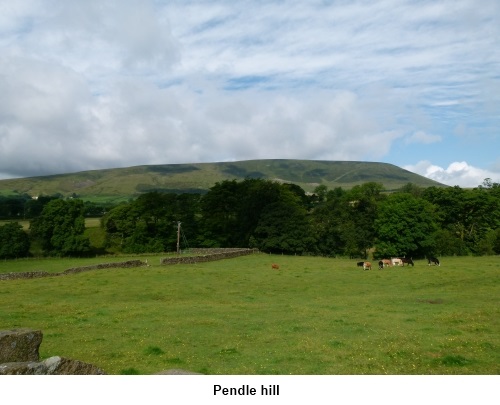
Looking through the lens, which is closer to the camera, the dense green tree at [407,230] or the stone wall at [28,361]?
the stone wall at [28,361]

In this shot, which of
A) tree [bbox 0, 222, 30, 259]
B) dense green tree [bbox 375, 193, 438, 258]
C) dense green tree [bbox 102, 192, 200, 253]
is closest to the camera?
dense green tree [bbox 375, 193, 438, 258]

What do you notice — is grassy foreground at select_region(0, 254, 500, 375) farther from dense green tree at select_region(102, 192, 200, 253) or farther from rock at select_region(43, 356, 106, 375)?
dense green tree at select_region(102, 192, 200, 253)

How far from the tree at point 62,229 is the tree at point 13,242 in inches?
90.7

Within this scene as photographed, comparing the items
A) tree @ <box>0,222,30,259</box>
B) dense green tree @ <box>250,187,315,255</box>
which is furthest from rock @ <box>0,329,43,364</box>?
tree @ <box>0,222,30,259</box>

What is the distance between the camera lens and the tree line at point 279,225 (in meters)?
73.2

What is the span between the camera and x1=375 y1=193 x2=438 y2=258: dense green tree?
70000 mm

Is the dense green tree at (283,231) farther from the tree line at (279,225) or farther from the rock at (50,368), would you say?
the rock at (50,368)

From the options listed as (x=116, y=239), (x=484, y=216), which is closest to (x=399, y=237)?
(x=484, y=216)

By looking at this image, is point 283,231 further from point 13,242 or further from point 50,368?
point 50,368

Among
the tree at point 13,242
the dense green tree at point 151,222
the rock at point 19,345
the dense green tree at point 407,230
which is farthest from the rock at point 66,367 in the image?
the tree at point 13,242

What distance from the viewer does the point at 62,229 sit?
8362 cm

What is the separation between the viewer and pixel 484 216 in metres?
82.2

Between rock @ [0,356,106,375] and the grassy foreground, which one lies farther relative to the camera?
the grassy foreground

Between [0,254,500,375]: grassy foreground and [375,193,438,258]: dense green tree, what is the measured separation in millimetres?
32891
